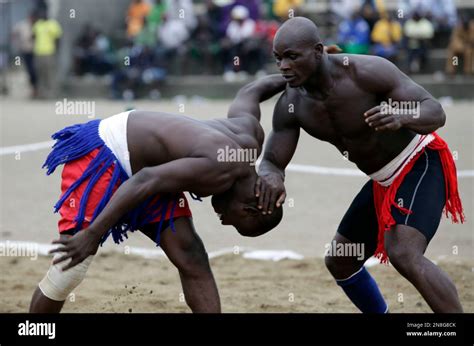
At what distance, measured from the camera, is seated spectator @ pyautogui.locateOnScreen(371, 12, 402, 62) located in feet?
54.3

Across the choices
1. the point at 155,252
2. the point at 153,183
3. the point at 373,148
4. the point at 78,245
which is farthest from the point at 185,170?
the point at 155,252

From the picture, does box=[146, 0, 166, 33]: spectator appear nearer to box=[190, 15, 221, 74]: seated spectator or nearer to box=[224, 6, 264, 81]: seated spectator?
box=[190, 15, 221, 74]: seated spectator

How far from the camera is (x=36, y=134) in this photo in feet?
44.6

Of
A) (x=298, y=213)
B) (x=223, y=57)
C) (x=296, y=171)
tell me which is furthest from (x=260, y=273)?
(x=223, y=57)

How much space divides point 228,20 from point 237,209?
13.5m

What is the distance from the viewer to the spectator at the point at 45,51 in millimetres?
18844

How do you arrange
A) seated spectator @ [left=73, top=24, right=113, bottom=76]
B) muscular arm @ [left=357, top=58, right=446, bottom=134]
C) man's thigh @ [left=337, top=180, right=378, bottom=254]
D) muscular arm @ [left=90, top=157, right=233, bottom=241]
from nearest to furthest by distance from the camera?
muscular arm @ [left=90, top=157, right=233, bottom=241]
muscular arm @ [left=357, top=58, right=446, bottom=134]
man's thigh @ [left=337, top=180, right=378, bottom=254]
seated spectator @ [left=73, top=24, right=113, bottom=76]

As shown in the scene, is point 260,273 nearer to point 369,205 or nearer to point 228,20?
point 369,205

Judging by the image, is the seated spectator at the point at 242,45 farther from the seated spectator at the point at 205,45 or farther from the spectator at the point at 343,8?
the spectator at the point at 343,8

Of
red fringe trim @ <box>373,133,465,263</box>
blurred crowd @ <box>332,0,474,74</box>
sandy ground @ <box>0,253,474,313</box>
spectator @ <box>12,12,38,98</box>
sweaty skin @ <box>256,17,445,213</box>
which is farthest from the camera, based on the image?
spectator @ <box>12,12,38,98</box>

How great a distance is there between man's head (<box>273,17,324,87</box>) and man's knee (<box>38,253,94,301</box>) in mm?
1492

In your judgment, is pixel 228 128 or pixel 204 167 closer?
pixel 204 167

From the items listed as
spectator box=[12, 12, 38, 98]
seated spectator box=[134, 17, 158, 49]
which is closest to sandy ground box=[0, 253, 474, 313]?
seated spectator box=[134, 17, 158, 49]

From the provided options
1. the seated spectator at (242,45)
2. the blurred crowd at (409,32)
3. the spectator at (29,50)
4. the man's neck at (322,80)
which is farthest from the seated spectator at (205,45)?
the man's neck at (322,80)
